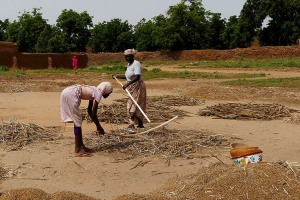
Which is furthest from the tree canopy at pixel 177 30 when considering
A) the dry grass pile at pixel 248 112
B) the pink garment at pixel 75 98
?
the pink garment at pixel 75 98

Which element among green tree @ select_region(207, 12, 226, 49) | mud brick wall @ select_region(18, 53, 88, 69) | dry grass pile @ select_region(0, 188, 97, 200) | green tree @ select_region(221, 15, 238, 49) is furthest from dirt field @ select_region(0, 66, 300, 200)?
green tree @ select_region(207, 12, 226, 49)

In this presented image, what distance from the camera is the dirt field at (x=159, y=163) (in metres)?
4.35

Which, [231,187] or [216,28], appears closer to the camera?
[231,187]

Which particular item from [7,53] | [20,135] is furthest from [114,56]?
[20,135]

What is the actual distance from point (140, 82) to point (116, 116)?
1673mm

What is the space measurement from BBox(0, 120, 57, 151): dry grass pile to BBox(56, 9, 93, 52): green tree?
132ft

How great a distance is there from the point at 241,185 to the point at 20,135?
4565 millimetres

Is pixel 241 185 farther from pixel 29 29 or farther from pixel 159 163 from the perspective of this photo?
pixel 29 29

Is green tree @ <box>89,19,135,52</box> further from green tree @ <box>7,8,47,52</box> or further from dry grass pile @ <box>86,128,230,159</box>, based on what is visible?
dry grass pile @ <box>86,128,230,159</box>

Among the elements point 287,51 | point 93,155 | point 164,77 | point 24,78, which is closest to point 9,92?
point 24,78

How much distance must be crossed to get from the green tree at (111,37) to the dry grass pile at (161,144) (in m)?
44.1

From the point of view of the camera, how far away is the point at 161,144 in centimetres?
693

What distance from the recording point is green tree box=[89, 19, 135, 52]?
168 feet

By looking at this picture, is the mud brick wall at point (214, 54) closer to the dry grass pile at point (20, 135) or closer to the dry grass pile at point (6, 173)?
the dry grass pile at point (20, 135)
